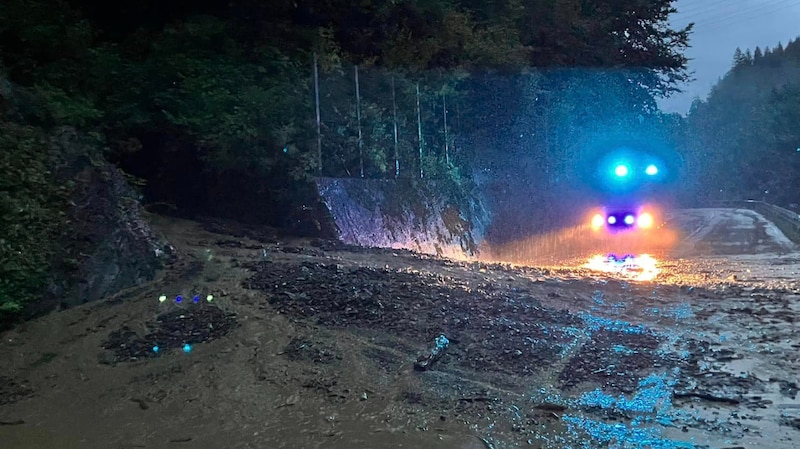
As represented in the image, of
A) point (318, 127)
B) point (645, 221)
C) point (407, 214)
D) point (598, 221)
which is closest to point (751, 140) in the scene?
point (645, 221)

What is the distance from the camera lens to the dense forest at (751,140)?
212ft

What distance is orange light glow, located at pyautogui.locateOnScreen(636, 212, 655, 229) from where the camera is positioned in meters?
28.9

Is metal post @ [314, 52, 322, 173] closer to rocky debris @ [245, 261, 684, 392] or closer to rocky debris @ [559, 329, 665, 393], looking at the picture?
rocky debris @ [245, 261, 684, 392]

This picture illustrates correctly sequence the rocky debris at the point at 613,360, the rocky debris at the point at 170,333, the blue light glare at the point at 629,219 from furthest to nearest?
the blue light glare at the point at 629,219, the rocky debris at the point at 170,333, the rocky debris at the point at 613,360

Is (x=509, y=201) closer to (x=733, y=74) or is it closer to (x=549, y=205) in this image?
(x=549, y=205)

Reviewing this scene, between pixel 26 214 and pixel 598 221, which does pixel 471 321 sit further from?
pixel 598 221

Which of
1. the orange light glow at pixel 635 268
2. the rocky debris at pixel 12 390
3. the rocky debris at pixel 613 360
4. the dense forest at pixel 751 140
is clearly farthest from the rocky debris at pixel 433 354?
the dense forest at pixel 751 140

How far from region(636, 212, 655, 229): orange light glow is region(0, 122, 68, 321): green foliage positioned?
84.3ft

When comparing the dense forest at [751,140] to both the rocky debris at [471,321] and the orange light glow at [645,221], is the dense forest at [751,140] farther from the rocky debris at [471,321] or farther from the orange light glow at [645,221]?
the rocky debris at [471,321]

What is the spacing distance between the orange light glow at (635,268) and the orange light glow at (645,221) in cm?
834

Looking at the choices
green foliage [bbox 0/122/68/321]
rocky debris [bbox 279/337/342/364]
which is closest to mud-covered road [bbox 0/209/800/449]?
rocky debris [bbox 279/337/342/364]

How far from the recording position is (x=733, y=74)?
116000 millimetres

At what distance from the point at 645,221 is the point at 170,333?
1057 inches

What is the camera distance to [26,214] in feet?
23.4
